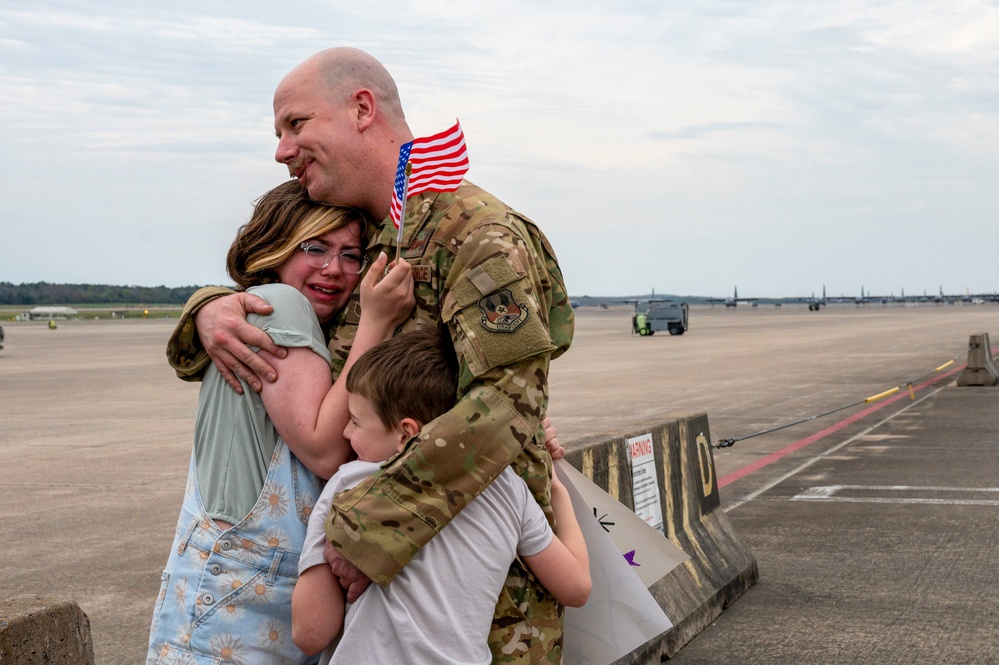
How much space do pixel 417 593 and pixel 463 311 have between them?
0.62m

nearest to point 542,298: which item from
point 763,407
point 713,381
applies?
point 763,407

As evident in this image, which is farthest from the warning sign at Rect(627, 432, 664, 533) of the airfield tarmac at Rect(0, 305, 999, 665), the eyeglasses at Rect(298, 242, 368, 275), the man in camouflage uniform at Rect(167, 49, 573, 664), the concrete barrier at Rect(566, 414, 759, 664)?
the eyeglasses at Rect(298, 242, 368, 275)

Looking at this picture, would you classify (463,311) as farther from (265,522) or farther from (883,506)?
(883,506)

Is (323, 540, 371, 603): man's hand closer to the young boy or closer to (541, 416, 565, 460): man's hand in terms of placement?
the young boy

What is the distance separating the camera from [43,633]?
207 cm

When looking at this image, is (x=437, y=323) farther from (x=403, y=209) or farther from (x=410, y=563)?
(x=410, y=563)

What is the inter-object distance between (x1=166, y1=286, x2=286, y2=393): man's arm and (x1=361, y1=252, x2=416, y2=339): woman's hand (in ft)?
0.73

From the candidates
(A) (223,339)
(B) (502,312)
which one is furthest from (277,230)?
(B) (502,312)

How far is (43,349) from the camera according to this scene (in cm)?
4516

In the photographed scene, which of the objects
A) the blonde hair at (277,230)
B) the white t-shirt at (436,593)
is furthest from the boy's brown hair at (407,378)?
the blonde hair at (277,230)

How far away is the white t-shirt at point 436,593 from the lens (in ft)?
7.93

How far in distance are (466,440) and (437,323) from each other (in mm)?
372

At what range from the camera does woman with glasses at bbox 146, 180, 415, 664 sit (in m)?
2.50

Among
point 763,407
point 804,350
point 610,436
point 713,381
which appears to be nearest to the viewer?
point 610,436
